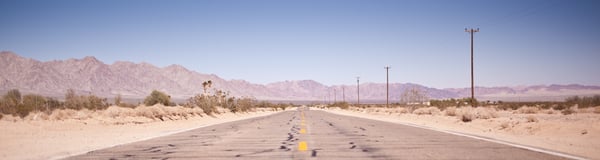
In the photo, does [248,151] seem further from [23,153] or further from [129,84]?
[129,84]

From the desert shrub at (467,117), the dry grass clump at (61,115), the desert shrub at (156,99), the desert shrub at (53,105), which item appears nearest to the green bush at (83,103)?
the desert shrub at (53,105)

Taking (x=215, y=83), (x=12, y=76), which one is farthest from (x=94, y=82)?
(x=215, y=83)

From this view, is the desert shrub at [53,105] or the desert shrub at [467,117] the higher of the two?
the desert shrub at [53,105]

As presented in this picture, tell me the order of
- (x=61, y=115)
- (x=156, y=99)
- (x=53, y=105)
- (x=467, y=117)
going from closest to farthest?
(x=61, y=115), (x=467, y=117), (x=53, y=105), (x=156, y=99)

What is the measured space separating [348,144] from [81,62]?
158387 millimetres

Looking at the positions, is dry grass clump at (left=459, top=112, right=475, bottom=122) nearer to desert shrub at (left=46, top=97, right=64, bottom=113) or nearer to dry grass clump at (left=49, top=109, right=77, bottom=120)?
dry grass clump at (left=49, top=109, right=77, bottom=120)

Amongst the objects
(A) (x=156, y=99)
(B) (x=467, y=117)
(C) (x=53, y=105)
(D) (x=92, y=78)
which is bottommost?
(B) (x=467, y=117)

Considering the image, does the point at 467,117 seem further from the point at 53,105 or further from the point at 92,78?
the point at 92,78

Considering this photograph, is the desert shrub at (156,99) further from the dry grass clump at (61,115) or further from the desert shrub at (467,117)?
the desert shrub at (467,117)

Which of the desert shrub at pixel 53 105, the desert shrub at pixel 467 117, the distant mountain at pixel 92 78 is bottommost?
the desert shrub at pixel 467 117

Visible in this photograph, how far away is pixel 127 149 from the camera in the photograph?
11016mm

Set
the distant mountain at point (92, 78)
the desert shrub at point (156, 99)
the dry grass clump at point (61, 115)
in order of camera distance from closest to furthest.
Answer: the dry grass clump at point (61, 115) < the desert shrub at point (156, 99) < the distant mountain at point (92, 78)

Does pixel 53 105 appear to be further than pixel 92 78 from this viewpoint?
No

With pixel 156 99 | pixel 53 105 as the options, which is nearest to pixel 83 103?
pixel 53 105
